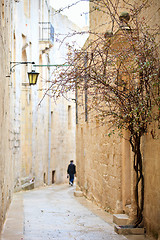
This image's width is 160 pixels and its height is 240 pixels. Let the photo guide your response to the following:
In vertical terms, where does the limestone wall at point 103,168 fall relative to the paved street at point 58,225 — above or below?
above

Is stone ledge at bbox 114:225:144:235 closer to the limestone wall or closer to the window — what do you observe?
the limestone wall

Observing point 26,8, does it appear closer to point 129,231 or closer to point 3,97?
point 3,97


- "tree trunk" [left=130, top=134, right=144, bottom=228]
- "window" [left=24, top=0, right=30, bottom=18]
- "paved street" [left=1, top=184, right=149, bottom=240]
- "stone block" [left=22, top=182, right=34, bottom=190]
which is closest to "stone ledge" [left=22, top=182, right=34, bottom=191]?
"stone block" [left=22, top=182, right=34, bottom=190]

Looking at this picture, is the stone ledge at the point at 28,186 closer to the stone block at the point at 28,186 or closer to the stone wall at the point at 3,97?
the stone block at the point at 28,186

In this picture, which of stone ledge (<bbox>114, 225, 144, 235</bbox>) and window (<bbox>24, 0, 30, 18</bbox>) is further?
window (<bbox>24, 0, 30, 18</bbox>)

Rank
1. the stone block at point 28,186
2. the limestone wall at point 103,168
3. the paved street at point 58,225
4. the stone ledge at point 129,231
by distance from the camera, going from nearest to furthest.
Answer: the paved street at point 58,225 → the stone ledge at point 129,231 → the limestone wall at point 103,168 → the stone block at point 28,186

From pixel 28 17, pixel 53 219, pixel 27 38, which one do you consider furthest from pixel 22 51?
pixel 53 219

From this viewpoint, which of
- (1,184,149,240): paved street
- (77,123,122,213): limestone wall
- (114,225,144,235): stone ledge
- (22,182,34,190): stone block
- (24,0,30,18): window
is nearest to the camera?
(1,184,149,240): paved street

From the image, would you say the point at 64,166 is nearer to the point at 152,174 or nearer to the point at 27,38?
the point at 27,38

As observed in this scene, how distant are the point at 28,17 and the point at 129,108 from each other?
12658 millimetres

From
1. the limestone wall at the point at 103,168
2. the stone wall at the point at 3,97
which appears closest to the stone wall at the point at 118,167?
the limestone wall at the point at 103,168

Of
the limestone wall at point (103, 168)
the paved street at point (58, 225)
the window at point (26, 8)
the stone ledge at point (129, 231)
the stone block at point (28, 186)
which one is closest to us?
the paved street at point (58, 225)

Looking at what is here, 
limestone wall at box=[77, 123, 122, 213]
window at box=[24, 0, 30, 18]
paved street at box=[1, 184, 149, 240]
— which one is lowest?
paved street at box=[1, 184, 149, 240]

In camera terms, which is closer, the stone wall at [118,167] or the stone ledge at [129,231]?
the stone wall at [118,167]
